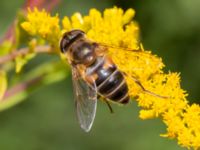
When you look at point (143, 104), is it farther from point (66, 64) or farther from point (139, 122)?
point (139, 122)

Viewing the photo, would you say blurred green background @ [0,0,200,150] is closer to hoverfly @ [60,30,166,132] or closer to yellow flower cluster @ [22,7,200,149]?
yellow flower cluster @ [22,7,200,149]

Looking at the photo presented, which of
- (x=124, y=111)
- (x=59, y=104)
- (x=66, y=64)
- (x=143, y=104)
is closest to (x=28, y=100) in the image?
(x=59, y=104)

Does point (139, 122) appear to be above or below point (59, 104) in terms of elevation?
below

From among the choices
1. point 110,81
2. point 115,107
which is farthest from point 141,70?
point 115,107

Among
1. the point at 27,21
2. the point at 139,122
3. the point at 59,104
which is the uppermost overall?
the point at 27,21

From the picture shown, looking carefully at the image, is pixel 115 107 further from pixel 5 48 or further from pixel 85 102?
pixel 85 102

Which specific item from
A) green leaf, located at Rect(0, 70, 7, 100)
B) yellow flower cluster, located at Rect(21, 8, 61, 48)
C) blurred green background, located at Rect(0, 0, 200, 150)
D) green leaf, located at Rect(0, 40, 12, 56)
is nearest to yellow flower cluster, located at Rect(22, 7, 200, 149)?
yellow flower cluster, located at Rect(21, 8, 61, 48)
